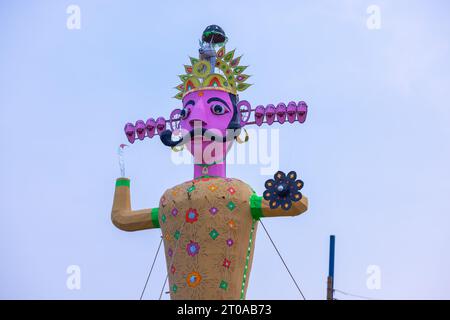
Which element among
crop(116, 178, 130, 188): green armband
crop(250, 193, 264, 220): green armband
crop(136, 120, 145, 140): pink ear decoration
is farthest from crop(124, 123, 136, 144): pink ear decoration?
crop(250, 193, 264, 220): green armband

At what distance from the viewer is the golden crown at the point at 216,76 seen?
38.5 ft

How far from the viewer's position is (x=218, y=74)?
11773 mm

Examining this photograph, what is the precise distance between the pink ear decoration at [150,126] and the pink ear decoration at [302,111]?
227 cm

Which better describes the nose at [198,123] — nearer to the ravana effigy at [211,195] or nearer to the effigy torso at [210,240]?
the ravana effigy at [211,195]

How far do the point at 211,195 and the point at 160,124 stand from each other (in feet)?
5.74

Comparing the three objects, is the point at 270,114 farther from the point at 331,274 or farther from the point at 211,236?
the point at 331,274

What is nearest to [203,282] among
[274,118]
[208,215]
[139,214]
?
[208,215]

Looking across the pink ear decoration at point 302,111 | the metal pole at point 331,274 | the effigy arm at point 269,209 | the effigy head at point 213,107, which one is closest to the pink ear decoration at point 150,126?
the effigy head at point 213,107

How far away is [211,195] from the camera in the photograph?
432 inches

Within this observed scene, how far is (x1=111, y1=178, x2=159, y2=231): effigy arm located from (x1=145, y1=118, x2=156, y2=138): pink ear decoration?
0.79 m

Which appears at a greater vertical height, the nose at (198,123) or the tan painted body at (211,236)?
the nose at (198,123)

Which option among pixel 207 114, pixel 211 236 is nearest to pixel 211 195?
pixel 211 236

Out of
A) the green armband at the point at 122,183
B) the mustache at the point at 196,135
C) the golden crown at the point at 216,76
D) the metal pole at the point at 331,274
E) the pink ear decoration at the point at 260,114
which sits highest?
the golden crown at the point at 216,76
